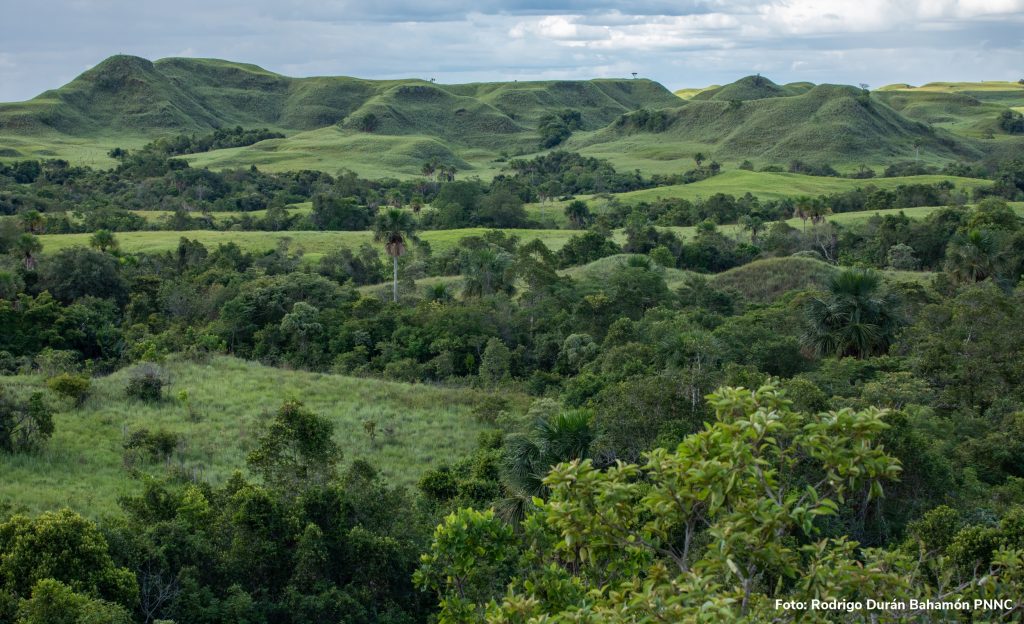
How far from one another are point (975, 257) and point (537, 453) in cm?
3392

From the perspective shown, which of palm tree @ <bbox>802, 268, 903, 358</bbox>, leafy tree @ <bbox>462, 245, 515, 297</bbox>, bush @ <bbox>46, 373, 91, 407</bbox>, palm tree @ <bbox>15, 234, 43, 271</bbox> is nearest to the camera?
bush @ <bbox>46, 373, 91, 407</bbox>

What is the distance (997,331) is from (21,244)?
51.0 metres

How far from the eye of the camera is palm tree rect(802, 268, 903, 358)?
3052cm

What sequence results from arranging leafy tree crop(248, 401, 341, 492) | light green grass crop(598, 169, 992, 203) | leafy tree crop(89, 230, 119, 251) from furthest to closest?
light green grass crop(598, 169, 992, 203) → leafy tree crop(89, 230, 119, 251) → leafy tree crop(248, 401, 341, 492)

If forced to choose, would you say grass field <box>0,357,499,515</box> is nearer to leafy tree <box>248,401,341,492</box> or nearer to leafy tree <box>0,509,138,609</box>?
leafy tree <box>248,401,341,492</box>

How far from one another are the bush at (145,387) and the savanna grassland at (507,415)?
0.10 metres

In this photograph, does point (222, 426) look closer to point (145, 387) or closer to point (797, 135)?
point (145, 387)

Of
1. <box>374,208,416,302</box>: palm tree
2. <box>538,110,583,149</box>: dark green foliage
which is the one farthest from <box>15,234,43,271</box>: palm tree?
<box>538,110,583,149</box>: dark green foliage

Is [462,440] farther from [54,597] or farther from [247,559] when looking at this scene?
[54,597]

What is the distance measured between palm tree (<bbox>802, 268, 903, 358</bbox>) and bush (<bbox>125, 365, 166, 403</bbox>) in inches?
890

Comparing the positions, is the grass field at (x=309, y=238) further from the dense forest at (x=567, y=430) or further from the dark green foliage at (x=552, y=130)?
the dark green foliage at (x=552, y=130)

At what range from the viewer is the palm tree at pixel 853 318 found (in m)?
30.5

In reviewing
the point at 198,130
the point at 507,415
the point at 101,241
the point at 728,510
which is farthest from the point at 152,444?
the point at 198,130

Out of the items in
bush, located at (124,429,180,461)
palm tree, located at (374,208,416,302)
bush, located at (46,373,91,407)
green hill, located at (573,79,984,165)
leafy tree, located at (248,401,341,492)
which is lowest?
bush, located at (124,429,180,461)
